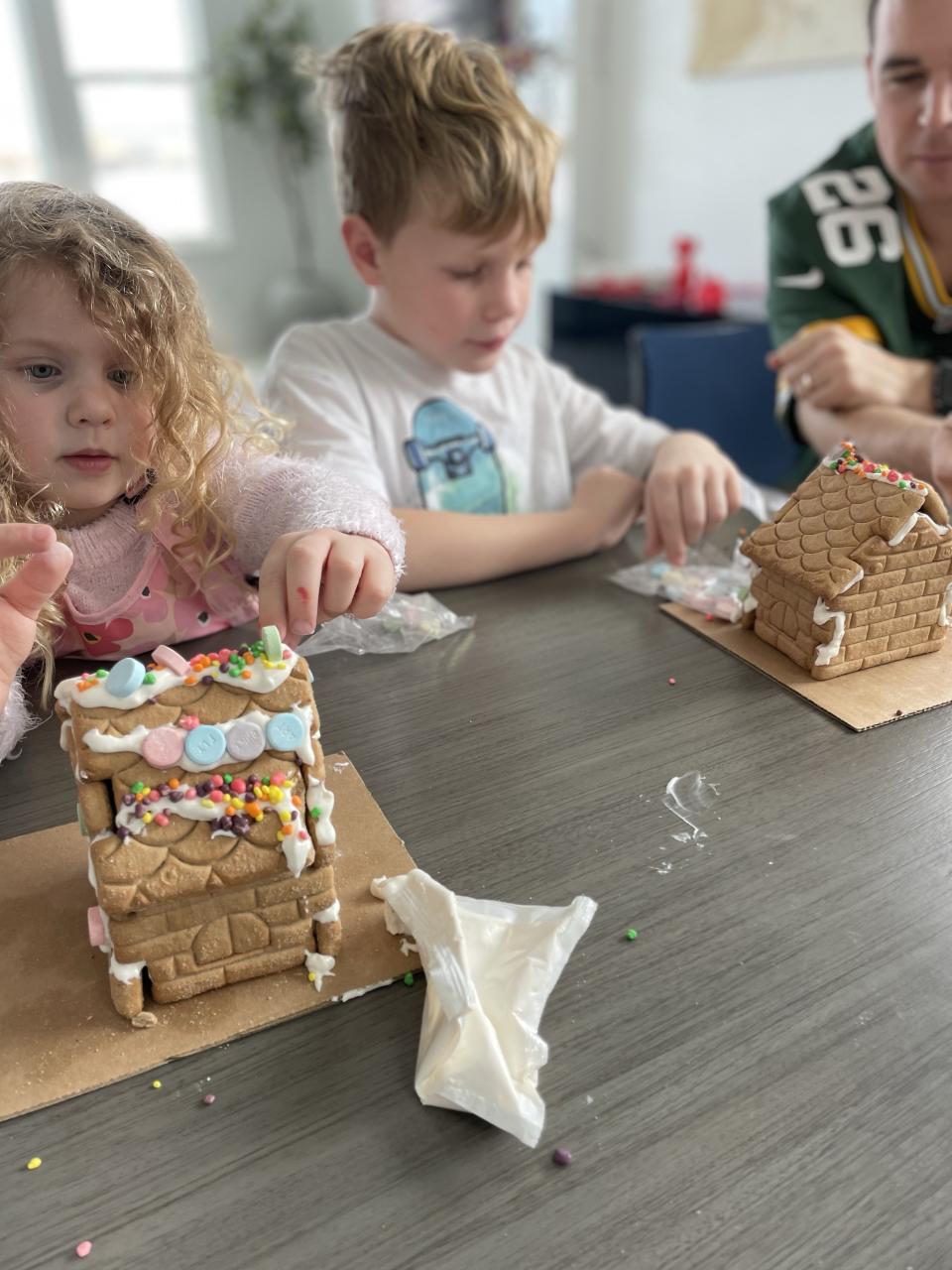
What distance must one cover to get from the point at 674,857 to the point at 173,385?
557 millimetres

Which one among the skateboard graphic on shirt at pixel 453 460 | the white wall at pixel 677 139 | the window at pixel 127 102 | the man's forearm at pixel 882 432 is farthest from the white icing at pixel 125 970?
the window at pixel 127 102

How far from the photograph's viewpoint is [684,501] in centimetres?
103

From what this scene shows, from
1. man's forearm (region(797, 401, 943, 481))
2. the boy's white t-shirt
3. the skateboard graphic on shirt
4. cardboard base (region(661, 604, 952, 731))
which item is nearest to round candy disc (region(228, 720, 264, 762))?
cardboard base (region(661, 604, 952, 731))

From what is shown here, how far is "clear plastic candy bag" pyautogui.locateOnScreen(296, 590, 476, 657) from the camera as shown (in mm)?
865

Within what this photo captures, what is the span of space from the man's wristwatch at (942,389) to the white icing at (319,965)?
1.27 m

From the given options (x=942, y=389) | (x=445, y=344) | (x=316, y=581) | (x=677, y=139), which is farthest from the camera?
(x=677, y=139)

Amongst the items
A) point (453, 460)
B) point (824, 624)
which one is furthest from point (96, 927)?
point (453, 460)

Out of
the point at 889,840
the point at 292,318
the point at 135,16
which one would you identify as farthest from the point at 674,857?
the point at 135,16

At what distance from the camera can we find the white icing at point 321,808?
0.50m

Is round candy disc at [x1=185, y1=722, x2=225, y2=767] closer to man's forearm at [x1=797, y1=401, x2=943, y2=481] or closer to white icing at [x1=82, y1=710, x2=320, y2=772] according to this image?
white icing at [x1=82, y1=710, x2=320, y2=772]

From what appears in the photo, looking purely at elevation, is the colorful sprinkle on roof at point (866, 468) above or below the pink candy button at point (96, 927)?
above

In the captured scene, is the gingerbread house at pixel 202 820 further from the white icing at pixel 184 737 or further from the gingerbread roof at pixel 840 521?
the gingerbread roof at pixel 840 521

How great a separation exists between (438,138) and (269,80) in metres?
4.40

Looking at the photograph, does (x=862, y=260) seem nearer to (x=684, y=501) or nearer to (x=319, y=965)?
(x=684, y=501)
